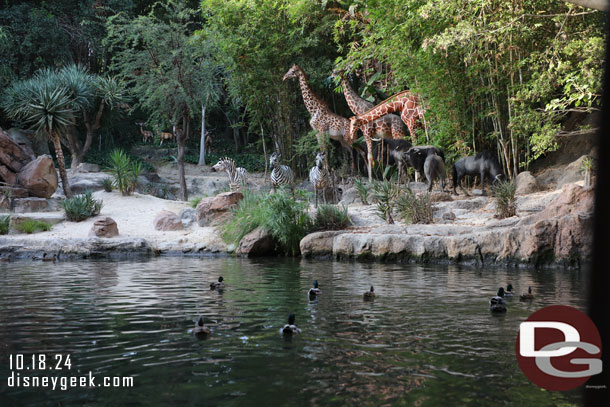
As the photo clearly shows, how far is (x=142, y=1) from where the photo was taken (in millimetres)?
31906

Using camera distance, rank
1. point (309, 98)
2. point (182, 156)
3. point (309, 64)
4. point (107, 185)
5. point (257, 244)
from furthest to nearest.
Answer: point (309, 64), point (182, 156), point (107, 185), point (309, 98), point (257, 244)

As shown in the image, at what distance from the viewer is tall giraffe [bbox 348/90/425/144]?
17.3 meters

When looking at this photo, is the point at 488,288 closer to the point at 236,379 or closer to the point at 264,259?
the point at 236,379

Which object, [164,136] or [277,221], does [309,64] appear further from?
[164,136]

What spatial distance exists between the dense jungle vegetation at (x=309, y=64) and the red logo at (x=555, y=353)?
6.64 meters

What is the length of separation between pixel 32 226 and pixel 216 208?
15.7 feet

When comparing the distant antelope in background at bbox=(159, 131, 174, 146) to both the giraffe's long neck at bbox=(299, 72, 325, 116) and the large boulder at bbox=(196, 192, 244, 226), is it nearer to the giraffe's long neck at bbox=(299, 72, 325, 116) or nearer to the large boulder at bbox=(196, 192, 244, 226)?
the giraffe's long neck at bbox=(299, 72, 325, 116)

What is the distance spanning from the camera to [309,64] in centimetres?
2145

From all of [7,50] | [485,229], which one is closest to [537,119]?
[485,229]

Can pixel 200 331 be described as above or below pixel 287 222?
below

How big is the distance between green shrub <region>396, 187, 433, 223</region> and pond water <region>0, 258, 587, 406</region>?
4013mm

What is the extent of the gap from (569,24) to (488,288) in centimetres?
825

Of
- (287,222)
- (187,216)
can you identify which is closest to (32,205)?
(187,216)

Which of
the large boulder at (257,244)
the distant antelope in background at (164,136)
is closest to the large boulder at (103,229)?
the large boulder at (257,244)
